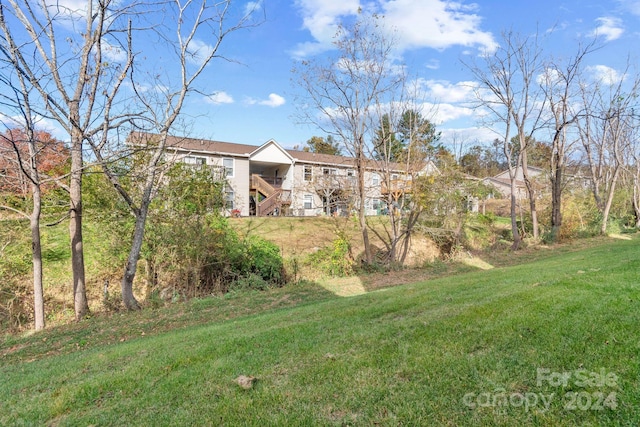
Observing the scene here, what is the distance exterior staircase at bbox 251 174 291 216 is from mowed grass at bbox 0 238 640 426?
18.4 meters

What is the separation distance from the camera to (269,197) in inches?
912

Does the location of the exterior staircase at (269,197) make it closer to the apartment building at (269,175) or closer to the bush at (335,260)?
the apartment building at (269,175)

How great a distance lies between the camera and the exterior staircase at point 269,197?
75.4 feet

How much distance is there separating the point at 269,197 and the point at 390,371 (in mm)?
20951

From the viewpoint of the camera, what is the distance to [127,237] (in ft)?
30.5

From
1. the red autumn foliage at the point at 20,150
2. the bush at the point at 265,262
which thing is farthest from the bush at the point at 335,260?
the red autumn foliage at the point at 20,150

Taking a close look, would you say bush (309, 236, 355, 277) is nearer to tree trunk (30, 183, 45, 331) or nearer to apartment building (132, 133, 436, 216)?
apartment building (132, 133, 436, 216)

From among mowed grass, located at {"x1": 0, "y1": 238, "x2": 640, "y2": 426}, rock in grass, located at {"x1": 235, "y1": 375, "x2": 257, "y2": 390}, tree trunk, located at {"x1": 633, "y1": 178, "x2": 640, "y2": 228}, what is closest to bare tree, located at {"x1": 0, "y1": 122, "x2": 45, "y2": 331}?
mowed grass, located at {"x1": 0, "y1": 238, "x2": 640, "y2": 426}

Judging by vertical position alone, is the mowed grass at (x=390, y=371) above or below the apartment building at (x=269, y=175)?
below

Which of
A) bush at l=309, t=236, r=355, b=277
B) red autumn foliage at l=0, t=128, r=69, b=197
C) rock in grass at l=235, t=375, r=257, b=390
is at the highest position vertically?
red autumn foliage at l=0, t=128, r=69, b=197

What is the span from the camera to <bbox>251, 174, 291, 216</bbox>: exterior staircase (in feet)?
75.4

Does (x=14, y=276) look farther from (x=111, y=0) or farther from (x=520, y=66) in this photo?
(x=520, y=66)

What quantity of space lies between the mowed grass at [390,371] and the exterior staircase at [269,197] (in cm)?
1837

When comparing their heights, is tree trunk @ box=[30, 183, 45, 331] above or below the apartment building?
below
